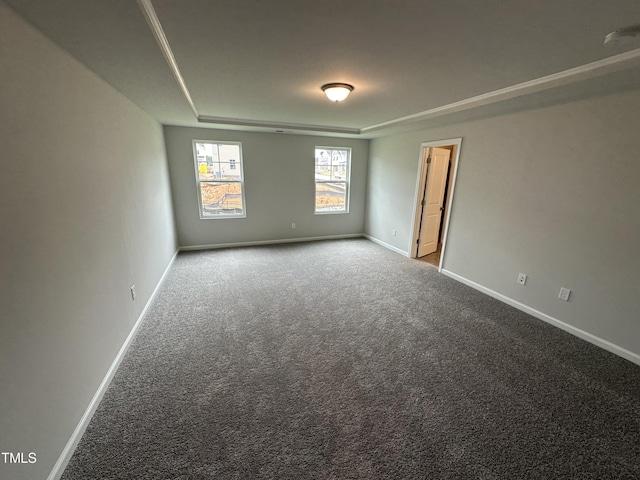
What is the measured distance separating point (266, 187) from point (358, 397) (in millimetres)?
4256

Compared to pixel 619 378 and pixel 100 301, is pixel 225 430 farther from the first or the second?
pixel 619 378

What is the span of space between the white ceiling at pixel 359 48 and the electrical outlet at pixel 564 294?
1845 mm

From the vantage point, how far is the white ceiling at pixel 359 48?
4.28ft

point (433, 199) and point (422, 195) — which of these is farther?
point (433, 199)

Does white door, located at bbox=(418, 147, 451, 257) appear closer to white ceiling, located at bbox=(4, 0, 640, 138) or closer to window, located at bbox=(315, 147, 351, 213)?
white ceiling, located at bbox=(4, 0, 640, 138)

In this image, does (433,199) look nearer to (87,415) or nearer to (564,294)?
(564,294)

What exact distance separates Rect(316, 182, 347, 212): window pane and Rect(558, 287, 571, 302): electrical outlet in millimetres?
4054

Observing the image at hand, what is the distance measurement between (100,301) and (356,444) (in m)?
2.01

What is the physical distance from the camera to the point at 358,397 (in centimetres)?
181

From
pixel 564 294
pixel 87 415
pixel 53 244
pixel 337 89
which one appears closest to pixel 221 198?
pixel 337 89

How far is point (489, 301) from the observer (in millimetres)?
3219

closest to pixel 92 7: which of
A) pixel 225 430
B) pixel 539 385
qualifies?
pixel 225 430

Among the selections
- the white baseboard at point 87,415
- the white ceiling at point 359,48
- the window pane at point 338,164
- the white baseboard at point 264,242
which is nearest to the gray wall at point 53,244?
the white baseboard at point 87,415

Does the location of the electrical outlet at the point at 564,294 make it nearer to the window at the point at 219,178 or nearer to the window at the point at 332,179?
the window at the point at 332,179
